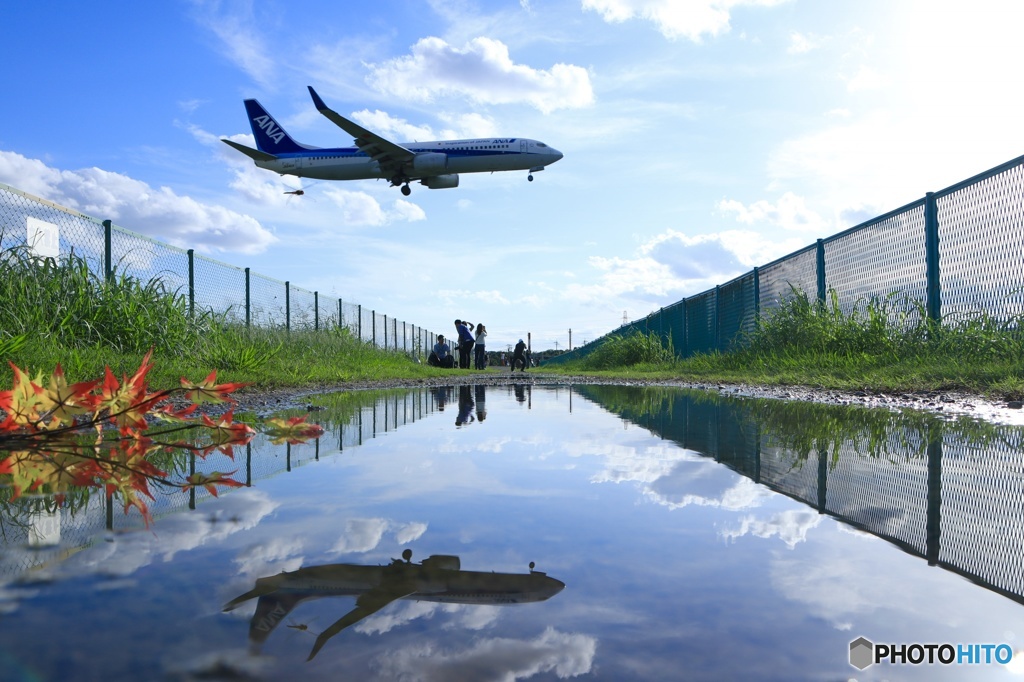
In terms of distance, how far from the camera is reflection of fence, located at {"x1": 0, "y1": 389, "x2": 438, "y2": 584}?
129 centimetres

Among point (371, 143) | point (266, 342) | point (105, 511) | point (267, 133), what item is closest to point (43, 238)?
point (266, 342)

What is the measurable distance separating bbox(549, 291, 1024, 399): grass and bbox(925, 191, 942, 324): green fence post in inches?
4.9

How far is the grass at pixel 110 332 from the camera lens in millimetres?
5008

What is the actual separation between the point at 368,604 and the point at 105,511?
3.14 ft

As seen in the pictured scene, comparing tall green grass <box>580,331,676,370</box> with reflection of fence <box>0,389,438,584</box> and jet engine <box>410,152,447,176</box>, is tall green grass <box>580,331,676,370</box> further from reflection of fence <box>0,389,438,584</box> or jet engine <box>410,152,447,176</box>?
reflection of fence <box>0,389,438,584</box>

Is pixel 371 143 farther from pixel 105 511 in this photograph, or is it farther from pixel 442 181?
pixel 105 511

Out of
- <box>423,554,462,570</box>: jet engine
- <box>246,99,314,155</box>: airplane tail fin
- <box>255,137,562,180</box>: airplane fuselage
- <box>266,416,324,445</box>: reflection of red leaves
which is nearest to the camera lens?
<box>423,554,462,570</box>: jet engine

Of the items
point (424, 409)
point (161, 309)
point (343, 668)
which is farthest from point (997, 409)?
point (161, 309)

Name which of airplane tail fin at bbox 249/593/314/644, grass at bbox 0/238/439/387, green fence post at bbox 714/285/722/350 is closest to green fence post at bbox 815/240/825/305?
green fence post at bbox 714/285/722/350

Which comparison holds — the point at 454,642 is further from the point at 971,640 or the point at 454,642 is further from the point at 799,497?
the point at 799,497

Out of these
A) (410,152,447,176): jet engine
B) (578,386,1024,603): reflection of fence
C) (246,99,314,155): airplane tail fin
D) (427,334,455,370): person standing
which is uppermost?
(246,99,314,155): airplane tail fin

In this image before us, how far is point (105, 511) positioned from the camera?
160cm

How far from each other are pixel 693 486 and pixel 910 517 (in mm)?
533

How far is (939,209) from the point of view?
7027 millimetres
